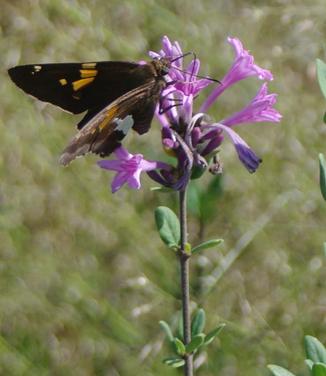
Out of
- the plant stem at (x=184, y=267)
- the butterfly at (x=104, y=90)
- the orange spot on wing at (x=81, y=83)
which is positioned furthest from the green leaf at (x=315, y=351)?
the orange spot on wing at (x=81, y=83)

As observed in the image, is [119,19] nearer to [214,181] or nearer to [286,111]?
[286,111]

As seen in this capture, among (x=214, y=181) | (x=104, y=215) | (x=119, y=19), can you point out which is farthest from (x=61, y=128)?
(x=214, y=181)

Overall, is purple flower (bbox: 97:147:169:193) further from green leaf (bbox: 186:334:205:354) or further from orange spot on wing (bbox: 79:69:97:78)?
green leaf (bbox: 186:334:205:354)

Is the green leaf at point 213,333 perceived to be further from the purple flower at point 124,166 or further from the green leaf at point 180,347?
the purple flower at point 124,166

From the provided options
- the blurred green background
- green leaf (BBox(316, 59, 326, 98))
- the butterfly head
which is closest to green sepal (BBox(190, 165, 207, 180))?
the butterfly head

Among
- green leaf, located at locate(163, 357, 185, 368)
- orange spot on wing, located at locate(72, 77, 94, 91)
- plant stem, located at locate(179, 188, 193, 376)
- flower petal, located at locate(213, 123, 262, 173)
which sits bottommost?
green leaf, located at locate(163, 357, 185, 368)
